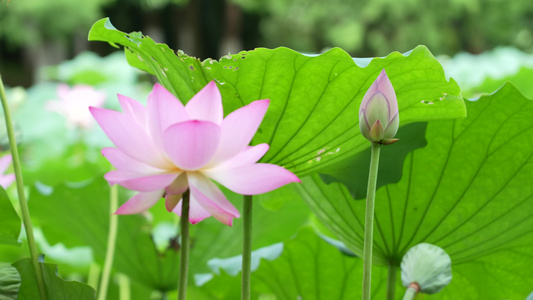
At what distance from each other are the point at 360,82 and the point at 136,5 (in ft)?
28.6

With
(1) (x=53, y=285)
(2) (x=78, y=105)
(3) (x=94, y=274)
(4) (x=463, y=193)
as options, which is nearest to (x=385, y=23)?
(2) (x=78, y=105)

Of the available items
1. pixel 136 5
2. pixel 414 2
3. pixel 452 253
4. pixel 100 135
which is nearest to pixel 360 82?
pixel 452 253

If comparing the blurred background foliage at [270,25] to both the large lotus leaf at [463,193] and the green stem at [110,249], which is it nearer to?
the green stem at [110,249]

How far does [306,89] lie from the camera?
0.34 metres

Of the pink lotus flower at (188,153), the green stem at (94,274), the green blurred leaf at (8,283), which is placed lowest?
the green blurred leaf at (8,283)

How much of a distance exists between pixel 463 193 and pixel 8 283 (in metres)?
0.26

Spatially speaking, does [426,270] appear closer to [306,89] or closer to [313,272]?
[306,89]

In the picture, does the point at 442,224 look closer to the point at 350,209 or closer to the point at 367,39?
the point at 350,209

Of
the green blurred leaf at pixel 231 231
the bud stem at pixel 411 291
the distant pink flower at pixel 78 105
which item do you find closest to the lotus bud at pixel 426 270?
the bud stem at pixel 411 291

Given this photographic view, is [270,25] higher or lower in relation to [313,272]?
higher

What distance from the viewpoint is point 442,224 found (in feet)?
1.25

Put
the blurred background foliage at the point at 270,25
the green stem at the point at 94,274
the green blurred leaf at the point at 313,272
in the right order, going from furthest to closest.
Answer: the blurred background foliage at the point at 270,25
the green stem at the point at 94,274
the green blurred leaf at the point at 313,272

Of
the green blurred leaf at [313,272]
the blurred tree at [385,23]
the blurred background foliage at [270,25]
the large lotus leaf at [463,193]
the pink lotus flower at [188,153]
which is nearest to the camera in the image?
the pink lotus flower at [188,153]

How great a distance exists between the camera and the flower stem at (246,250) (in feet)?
0.99
